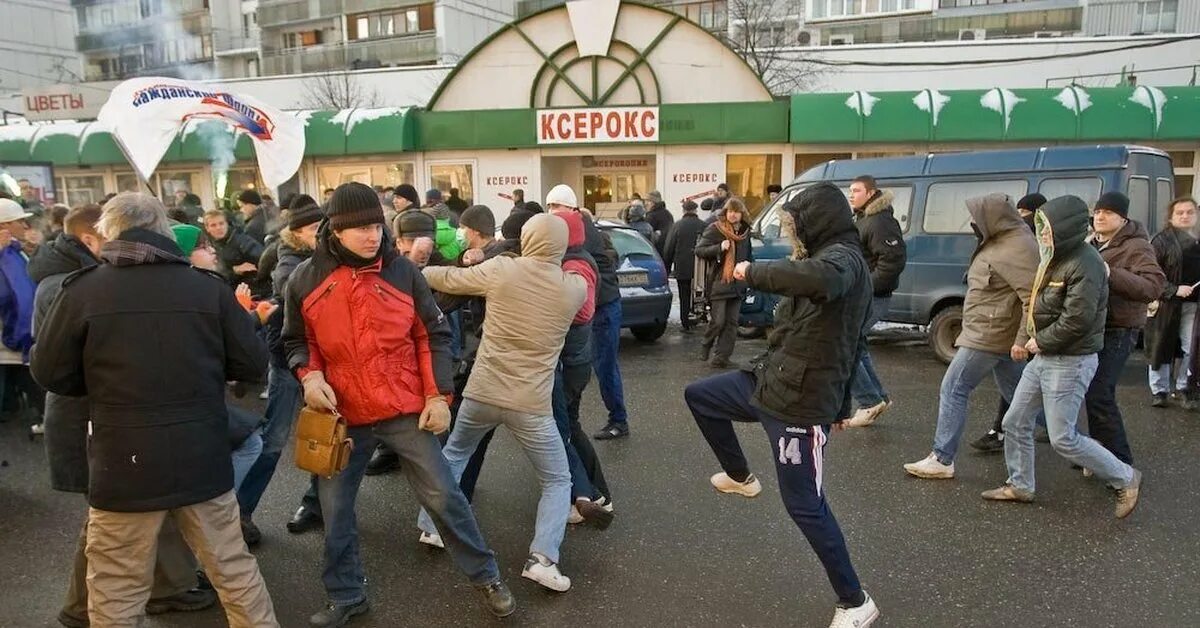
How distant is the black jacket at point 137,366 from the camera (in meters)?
2.44

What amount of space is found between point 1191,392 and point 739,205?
4.16 metres

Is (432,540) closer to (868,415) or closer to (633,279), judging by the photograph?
(868,415)

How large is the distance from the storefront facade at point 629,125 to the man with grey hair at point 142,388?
15.2m

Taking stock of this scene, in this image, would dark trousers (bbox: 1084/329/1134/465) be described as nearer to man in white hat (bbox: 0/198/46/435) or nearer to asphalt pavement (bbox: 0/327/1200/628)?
asphalt pavement (bbox: 0/327/1200/628)

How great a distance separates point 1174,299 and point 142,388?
735 cm

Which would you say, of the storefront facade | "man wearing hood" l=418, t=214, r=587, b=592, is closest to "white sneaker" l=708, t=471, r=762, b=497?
"man wearing hood" l=418, t=214, r=587, b=592

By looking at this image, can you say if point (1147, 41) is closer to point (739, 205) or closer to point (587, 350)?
point (739, 205)

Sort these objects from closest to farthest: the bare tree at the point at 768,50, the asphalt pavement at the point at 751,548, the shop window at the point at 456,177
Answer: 1. the asphalt pavement at the point at 751,548
2. the shop window at the point at 456,177
3. the bare tree at the point at 768,50

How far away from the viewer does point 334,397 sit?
9.80 ft

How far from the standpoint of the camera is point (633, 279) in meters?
8.77

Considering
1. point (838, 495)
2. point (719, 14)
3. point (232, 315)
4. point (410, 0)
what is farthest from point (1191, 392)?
point (410, 0)

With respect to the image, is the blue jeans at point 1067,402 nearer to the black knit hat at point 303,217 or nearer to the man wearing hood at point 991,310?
the man wearing hood at point 991,310

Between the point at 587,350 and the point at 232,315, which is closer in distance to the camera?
the point at 232,315

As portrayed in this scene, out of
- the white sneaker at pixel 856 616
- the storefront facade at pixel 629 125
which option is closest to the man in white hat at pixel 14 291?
the white sneaker at pixel 856 616
